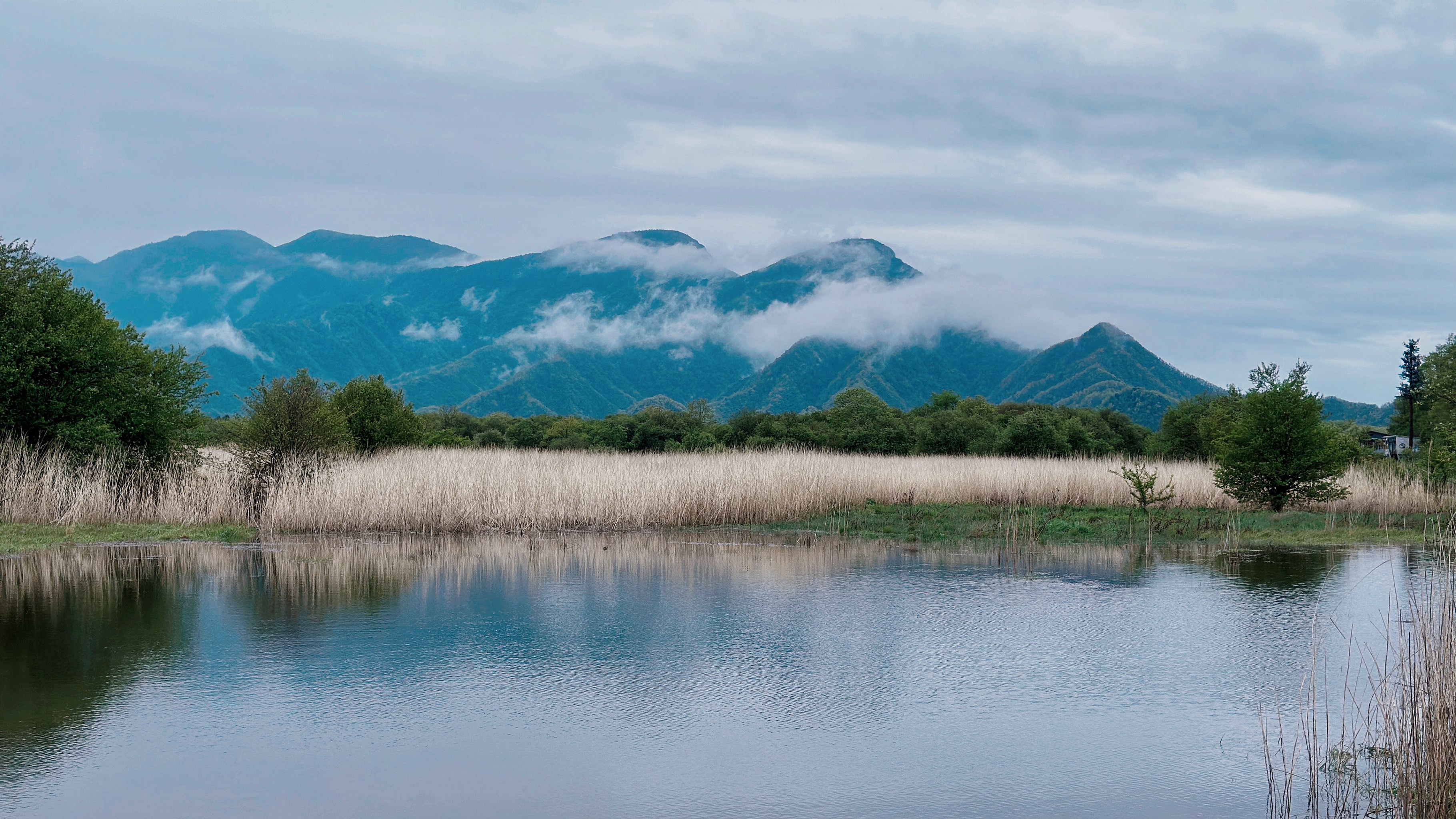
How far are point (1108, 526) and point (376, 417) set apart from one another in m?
17.7

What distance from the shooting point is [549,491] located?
56.0 feet

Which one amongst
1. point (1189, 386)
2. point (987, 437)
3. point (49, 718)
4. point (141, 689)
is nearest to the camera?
point (49, 718)

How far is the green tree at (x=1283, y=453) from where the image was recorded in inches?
736

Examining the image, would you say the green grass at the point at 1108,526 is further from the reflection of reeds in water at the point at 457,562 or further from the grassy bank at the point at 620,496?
the reflection of reeds in water at the point at 457,562

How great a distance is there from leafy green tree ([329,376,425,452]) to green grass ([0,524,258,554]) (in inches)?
400

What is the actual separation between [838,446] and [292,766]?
113 feet

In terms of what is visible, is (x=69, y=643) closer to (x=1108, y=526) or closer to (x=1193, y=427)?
(x=1108, y=526)

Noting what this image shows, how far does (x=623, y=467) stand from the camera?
19.5 meters

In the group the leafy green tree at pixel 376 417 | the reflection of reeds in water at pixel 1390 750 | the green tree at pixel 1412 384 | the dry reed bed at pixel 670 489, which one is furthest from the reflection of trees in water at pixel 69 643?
the green tree at pixel 1412 384

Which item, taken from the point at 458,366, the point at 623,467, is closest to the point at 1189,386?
the point at 458,366

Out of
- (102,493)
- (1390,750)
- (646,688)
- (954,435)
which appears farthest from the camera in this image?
(954,435)

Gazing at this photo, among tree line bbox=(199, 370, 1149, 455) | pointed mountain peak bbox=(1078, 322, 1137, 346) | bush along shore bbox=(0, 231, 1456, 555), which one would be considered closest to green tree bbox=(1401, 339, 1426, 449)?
tree line bbox=(199, 370, 1149, 455)

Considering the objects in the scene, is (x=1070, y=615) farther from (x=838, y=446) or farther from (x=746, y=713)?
(x=838, y=446)

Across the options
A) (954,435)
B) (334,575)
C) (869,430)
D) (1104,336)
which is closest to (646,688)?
(334,575)
